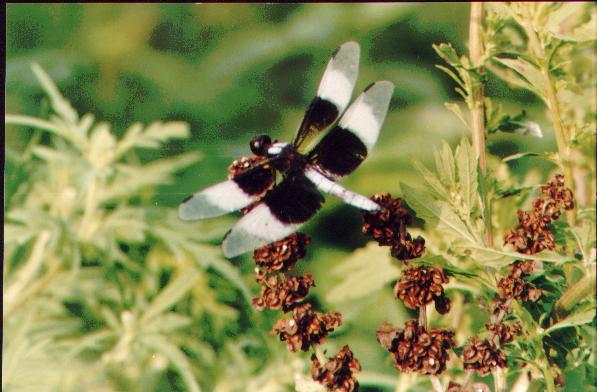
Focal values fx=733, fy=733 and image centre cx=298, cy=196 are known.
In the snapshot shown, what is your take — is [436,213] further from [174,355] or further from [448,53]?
[174,355]

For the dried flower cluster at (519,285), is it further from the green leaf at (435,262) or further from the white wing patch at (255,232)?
the white wing patch at (255,232)

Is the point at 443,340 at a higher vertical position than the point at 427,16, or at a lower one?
lower

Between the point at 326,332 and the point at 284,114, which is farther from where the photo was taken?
the point at 284,114

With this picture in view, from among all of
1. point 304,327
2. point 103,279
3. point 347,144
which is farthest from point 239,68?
point 304,327

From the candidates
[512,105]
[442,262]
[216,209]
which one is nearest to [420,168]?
[442,262]

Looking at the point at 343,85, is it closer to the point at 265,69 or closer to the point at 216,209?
the point at 216,209

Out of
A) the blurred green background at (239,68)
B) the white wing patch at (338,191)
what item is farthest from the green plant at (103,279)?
the white wing patch at (338,191)

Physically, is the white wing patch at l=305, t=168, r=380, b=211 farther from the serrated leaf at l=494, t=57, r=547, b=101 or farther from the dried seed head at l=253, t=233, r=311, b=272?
the serrated leaf at l=494, t=57, r=547, b=101
